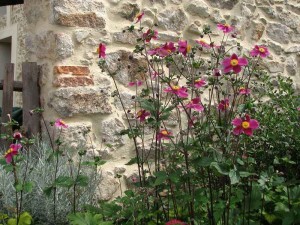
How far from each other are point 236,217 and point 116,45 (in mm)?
1795

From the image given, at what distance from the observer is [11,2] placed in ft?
8.59

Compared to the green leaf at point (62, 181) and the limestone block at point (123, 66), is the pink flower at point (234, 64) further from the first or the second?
the limestone block at point (123, 66)

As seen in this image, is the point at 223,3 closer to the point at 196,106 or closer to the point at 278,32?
the point at 278,32

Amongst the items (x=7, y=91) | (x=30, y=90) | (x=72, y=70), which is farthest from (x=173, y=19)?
(x=7, y=91)

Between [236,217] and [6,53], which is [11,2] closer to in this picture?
[236,217]

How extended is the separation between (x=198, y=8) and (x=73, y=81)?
4.55 ft

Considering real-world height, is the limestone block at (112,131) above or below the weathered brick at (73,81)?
below

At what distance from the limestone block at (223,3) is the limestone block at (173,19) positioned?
365mm

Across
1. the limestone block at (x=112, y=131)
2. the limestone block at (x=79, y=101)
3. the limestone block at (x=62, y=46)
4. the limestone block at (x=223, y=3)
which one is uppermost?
the limestone block at (x=223, y=3)

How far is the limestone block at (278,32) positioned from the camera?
4.61 meters

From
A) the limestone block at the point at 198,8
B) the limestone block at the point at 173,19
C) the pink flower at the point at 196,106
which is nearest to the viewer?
the pink flower at the point at 196,106

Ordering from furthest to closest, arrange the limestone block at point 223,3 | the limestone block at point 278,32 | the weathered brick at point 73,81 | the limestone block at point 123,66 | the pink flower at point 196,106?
1. the limestone block at point 278,32
2. the limestone block at point 223,3
3. the limestone block at point 123,66
4. the weathered brick at point 73,81
5. the pink flower at point 196,106

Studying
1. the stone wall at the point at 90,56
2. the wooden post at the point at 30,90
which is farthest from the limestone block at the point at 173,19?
the wooden post at the point at 30,90

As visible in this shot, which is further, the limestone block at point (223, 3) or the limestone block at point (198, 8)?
the limestone block at point (223, 3)
